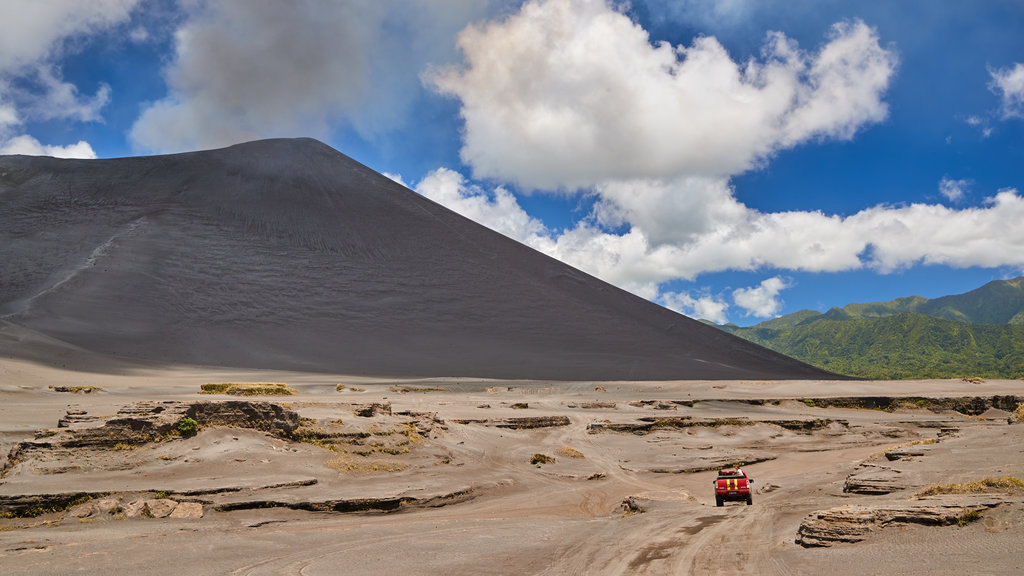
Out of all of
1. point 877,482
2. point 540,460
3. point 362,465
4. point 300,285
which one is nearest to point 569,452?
point 540,460

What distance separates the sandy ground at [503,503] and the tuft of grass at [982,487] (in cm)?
114

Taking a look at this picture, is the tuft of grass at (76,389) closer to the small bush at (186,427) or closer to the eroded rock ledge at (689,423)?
the small bush at (186,427)

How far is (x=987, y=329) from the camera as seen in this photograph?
6865 inches

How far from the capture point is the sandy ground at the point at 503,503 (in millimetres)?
8828

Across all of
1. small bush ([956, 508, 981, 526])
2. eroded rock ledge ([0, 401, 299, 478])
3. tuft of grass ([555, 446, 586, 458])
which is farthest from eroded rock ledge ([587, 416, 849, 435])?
small bush ([956, 508, 981, 526])

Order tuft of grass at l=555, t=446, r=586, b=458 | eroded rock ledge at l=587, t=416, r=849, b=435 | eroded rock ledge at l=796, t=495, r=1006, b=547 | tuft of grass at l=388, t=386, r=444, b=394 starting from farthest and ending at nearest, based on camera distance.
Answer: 1. tuft of grass at l=388, t=386, r=444, b=394
2. eroded rock ledge at l=587, t=416, r=849, b=435
3. tuft of grass at l=555, t=446, r=586, b=458
4. eroded rock ledge at l=796, t=495, r=1006, b=547

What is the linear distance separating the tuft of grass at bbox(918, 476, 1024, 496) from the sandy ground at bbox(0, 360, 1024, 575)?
1.14 meters

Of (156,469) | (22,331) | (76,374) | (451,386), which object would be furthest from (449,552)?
(22,331)

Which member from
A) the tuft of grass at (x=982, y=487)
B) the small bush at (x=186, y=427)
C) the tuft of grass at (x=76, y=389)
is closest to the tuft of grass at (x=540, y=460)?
the small bush at (x=186, y=427)

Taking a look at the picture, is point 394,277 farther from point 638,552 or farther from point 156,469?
point 638,552

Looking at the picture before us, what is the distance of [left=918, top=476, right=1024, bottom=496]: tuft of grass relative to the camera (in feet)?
31.2

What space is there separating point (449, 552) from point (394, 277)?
3022 inches

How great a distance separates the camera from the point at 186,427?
16500 mm

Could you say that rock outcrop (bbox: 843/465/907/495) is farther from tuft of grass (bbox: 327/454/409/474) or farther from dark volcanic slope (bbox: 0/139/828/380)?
dark volcanic slope (bbox: 0/139/828/380)
